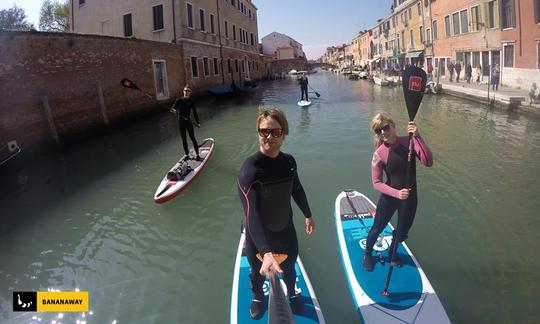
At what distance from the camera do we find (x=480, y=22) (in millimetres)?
22922

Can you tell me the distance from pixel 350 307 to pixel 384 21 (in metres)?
50.8

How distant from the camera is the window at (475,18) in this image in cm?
2312

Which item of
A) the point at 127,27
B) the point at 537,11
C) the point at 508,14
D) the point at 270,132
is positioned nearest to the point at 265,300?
the point at 270,132

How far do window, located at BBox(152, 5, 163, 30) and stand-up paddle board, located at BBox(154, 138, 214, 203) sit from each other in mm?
16666

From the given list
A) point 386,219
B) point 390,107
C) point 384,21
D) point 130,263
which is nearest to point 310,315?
point 386,219

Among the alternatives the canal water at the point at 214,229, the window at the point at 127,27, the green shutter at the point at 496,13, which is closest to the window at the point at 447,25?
the green shutter at the point at 496,13

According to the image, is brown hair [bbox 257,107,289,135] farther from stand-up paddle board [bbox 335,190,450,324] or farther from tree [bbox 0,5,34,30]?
tree [bbox 0,5,34,30]

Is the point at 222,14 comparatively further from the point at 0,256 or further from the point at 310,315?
the point at 310,315

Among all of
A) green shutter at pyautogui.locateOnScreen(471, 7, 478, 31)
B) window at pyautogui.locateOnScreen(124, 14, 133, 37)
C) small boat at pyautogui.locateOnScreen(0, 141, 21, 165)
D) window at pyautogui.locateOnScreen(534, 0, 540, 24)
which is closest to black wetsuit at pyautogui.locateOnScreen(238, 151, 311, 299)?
small boat at pyautogui.locateOnScreen(0, 141, 21, 165)

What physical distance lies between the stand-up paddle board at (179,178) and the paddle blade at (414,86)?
4.57 meters

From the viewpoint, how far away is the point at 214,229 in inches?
221

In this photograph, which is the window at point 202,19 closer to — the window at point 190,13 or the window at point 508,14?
the window at point 190,13

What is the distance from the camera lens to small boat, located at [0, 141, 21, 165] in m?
9.33

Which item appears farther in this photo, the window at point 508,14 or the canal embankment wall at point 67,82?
the window at point 508,14
